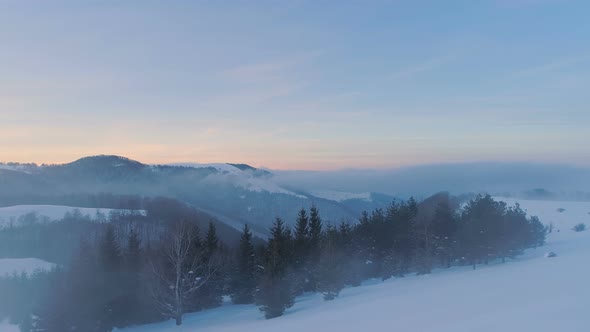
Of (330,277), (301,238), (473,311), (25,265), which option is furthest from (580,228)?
(25,265)

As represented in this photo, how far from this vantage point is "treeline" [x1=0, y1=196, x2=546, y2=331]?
30.3m

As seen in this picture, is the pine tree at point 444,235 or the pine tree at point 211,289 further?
the pine tree at point 444,235

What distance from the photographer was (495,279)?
26062 mm

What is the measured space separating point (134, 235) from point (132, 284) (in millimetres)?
6285

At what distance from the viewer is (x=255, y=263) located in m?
38.9

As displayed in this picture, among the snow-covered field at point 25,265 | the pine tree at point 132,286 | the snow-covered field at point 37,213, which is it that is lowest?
the snow-covered field at point 25,265

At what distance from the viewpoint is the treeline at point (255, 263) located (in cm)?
3028

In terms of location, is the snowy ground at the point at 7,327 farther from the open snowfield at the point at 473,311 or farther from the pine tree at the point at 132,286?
the open snowfield at the point at 473,311

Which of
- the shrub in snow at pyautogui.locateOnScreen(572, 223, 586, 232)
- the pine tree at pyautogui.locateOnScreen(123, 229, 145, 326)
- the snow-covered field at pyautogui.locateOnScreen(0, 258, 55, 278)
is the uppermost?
the pine tree at pyautogui.locateOnScreen(123, 229, 145, 326)

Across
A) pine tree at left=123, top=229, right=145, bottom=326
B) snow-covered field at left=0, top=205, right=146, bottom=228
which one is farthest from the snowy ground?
snow-covered field at left=0, top=205, right=146, bottom=228

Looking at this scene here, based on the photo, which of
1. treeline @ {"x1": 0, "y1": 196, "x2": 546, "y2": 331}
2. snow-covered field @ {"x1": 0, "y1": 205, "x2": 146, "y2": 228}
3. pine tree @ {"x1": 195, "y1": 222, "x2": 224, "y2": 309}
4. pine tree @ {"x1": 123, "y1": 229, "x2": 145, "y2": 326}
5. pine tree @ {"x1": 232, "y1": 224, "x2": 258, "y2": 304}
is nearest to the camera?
treeline @ {"x1": 0, "y1": 196, "x2": 546, "y2": 331}

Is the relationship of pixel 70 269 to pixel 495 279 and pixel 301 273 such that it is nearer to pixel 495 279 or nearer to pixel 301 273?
pixel 301 273

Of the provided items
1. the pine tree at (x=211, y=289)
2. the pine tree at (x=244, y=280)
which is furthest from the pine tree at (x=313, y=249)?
the pine tree at (x=211, y=289)

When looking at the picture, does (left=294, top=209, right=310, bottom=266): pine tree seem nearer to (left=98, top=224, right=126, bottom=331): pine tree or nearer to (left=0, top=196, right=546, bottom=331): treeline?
(left=0, top=196, right=546, bottom=331): treeline
